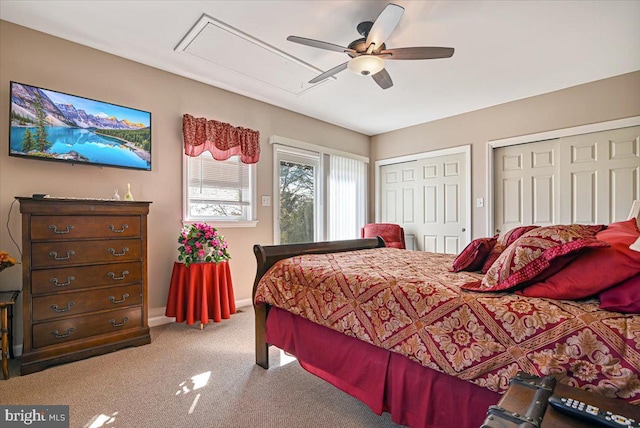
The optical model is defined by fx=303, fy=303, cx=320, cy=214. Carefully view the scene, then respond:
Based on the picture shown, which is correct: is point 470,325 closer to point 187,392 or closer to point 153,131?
point 187,392

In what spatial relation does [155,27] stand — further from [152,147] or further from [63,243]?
[63,243]

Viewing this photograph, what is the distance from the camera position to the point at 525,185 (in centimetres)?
390

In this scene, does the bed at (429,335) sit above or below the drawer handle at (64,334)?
above

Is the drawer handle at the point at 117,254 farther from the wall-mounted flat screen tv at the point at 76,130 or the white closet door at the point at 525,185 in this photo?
the white closet door at the point at 525,185

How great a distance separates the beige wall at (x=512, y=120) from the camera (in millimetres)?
3227

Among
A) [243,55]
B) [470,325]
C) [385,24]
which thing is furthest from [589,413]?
[243,55]

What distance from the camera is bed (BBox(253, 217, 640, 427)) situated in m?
0.95

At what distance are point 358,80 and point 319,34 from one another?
917 mm

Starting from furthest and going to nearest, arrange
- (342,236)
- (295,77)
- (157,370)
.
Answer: (342,236)
(295,77)
(157,370)

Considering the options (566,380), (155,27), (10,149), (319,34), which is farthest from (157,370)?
(319,34)

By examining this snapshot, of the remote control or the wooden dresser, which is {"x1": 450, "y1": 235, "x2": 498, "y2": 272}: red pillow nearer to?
the remote control

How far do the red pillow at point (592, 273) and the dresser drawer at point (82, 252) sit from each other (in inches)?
107

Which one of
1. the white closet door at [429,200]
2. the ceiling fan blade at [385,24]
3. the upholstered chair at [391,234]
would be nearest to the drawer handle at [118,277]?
the ceiling fan blade at [385,24]

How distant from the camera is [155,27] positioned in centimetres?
245
